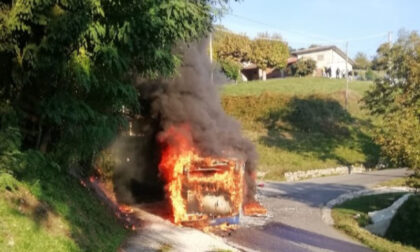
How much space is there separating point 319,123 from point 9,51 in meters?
35.8

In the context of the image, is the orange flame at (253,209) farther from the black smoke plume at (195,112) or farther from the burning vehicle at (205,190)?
the burning vehicle at (205,190)

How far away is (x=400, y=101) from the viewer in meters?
24.9

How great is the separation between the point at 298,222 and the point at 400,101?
38.8 feet

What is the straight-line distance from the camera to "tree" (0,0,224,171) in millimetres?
8922

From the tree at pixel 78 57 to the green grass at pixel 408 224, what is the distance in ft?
26.0

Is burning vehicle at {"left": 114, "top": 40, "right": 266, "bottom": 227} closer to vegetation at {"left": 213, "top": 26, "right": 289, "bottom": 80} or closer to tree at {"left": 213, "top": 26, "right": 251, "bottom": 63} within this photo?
vegetation at {"left": 213, "top": 26, "right": 289, "bottom": 80}

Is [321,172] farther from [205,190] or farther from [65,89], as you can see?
[65,89]

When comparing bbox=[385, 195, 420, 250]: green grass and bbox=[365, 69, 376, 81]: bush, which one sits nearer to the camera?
bbox=[385, 195, 420, 250]: green grass

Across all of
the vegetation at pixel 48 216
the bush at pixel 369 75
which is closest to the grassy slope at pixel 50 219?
the vegetation at pixel 48 216

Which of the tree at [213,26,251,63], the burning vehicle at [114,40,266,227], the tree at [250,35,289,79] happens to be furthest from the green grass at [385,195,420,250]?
the tree at [250,35,289,79]

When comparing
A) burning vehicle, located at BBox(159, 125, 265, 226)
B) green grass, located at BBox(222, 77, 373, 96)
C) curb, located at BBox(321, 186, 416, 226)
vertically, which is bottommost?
curb, located at BBox(321, 186, 416, 226)

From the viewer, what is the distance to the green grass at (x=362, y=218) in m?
13.1

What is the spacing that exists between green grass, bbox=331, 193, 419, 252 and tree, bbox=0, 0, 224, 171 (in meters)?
7.26

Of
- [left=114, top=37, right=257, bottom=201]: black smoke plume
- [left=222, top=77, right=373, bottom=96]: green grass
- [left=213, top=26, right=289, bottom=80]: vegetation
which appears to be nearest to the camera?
[left=114, top=37, right=257, bottom=201]: black smoke plume
